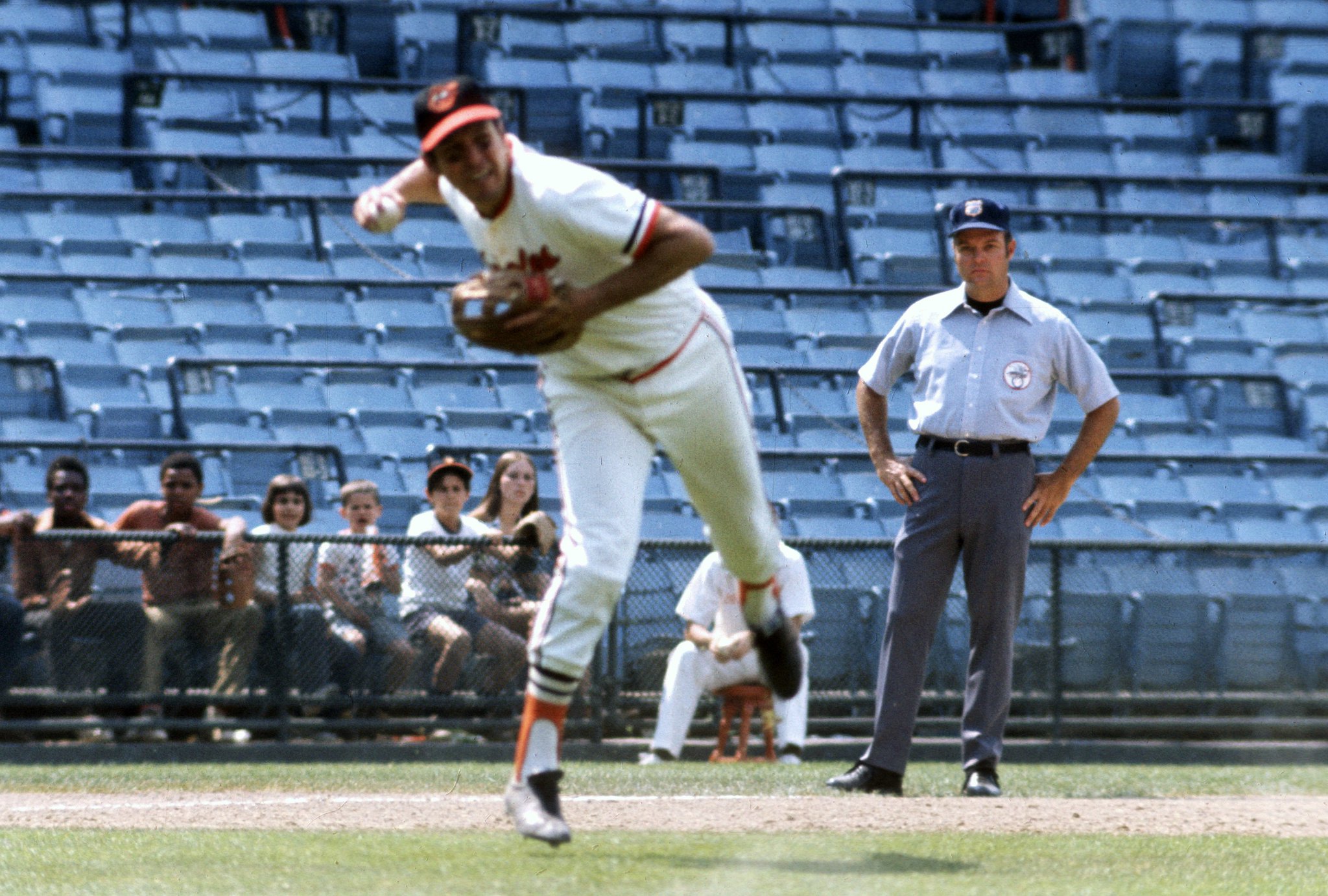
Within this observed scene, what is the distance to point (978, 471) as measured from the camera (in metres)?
5.83

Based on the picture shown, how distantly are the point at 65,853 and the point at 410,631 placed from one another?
4.80 m

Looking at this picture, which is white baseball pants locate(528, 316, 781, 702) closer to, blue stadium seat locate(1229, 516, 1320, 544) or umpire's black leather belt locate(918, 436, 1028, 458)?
umpire's black leather belt locate(918, 436, 1028, 458)

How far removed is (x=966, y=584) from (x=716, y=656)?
3.06 metres

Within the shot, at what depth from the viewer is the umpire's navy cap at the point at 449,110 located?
12.5 ft

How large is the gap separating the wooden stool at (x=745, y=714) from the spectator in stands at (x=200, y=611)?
2451 millimetres

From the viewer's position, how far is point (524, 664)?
898cm

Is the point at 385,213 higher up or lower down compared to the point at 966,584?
higher up

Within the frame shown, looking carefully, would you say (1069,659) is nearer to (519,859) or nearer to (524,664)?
(524,664)

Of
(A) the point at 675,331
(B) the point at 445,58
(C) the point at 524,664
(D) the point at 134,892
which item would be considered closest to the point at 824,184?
(B) the point at 445,58

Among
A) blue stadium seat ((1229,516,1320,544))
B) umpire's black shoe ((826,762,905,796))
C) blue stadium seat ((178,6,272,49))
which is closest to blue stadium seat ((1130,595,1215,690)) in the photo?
blue stadium seat ((1229,516,1320,544))

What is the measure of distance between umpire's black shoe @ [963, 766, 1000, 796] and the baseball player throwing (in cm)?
196

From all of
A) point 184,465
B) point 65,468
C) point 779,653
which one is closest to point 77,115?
point 65,468

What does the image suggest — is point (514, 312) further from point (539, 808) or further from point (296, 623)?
point (296, 623)

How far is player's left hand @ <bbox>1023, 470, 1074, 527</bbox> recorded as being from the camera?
5.81 metres
